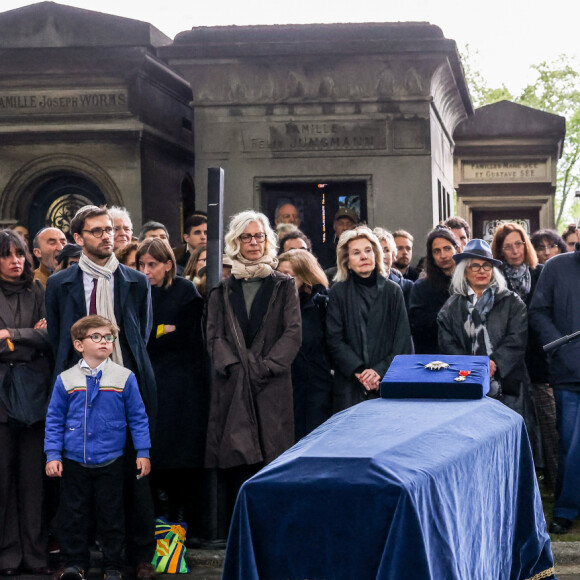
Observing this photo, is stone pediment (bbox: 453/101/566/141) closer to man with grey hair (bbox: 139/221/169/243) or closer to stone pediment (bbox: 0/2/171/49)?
stone pediment (bbox: 0/2/171/49)

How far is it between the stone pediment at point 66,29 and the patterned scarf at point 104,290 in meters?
7.69

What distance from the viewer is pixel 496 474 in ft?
17.3

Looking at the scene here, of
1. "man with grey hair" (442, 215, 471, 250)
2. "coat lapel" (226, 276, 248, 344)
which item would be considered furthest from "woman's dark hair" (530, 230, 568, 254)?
"coat lapel" (226, 276, 248, 344)

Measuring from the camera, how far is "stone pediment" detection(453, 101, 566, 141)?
20984 millimetres

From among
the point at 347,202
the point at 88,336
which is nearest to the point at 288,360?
the point at 88,336

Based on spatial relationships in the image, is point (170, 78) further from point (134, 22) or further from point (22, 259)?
point (22, 259)

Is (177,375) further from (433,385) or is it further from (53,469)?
(433,385)

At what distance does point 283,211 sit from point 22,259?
519cm

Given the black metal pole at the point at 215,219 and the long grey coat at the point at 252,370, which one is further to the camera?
the black metal pole at the point at 215,219

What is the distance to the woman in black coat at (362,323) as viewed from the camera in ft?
26.2

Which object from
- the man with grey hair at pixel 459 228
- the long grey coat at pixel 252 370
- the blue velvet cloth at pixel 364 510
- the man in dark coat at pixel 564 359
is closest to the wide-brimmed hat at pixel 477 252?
the man in dark coat at pixel 564 359

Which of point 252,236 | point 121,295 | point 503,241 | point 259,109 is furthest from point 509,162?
point 121,295

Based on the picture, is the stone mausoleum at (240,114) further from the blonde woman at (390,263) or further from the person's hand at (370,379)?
the person's hand at (370,379)

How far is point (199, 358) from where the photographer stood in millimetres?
7961
